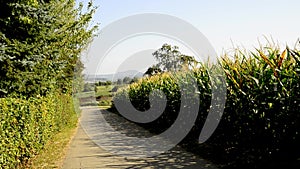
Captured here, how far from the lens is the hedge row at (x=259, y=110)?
5.41m

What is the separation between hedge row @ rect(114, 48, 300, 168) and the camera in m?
5.41

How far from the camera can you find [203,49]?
10.5m

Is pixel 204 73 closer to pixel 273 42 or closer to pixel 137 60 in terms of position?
pixel 273 42

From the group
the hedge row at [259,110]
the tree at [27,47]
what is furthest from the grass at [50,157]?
the hedge row at [259,110]

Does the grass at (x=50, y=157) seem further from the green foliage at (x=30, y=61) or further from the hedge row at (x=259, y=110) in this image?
the hedge row at (x=259, y=110)

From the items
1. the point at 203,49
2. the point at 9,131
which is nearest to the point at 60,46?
the point at 203,49

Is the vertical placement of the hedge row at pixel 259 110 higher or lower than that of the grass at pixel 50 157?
higher

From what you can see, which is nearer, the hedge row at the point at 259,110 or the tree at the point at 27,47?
the hedge row at the point at 259,110

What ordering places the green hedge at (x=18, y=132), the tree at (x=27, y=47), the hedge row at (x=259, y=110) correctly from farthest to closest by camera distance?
the tree at (x=27, y=47) → the green hedge at (x=18, y=132) → the hedge row at (x=259, y=110)

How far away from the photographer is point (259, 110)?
20.0 ft

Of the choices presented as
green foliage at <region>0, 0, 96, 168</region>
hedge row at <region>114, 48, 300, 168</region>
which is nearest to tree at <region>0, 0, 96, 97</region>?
green foliage at <region>0, 0, 96, 168</region>

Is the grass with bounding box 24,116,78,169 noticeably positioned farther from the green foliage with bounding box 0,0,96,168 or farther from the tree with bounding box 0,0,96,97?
the tree with bounding box 0,0,96,97

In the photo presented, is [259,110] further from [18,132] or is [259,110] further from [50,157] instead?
[50,157]

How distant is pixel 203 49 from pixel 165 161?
4.34 metres
